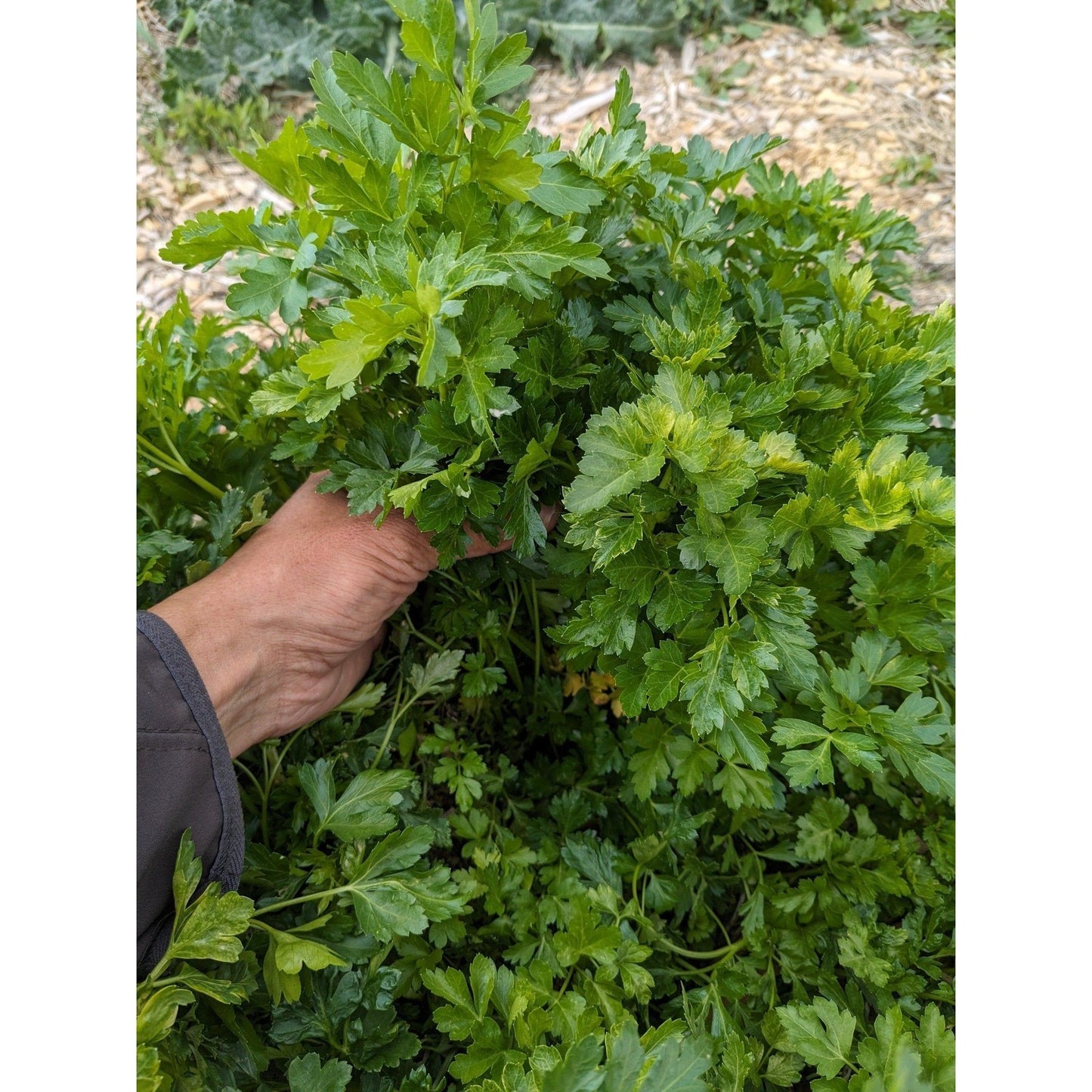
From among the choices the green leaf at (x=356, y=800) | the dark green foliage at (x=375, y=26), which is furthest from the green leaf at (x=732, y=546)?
the dark green foliage at (x=375, y=26)

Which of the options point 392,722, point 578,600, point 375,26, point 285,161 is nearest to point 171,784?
point 392,722

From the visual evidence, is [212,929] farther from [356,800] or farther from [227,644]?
[227,644]

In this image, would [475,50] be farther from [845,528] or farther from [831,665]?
[831,665]

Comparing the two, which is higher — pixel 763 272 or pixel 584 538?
pixel 763 272

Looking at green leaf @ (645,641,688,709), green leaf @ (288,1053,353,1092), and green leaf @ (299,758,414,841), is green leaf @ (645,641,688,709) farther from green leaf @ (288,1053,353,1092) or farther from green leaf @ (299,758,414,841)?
green leaf @ (288,1053,353,1092)

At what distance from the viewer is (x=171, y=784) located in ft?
3.88

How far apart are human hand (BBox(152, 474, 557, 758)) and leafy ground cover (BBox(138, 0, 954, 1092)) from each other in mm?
85

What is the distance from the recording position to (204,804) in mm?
1231

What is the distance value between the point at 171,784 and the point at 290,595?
1.26 feet

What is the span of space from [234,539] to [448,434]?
62cm

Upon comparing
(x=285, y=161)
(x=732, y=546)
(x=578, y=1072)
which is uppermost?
(x=285, y=161)

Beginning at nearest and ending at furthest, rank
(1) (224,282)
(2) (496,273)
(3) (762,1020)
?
(2) (496,273)
(3) (762,1020)
(1) (224,282)

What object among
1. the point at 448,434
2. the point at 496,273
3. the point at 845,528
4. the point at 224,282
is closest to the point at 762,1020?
the point at 845,528

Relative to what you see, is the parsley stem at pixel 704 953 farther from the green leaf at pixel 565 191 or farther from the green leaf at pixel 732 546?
the green leaf at pixel 565 191
